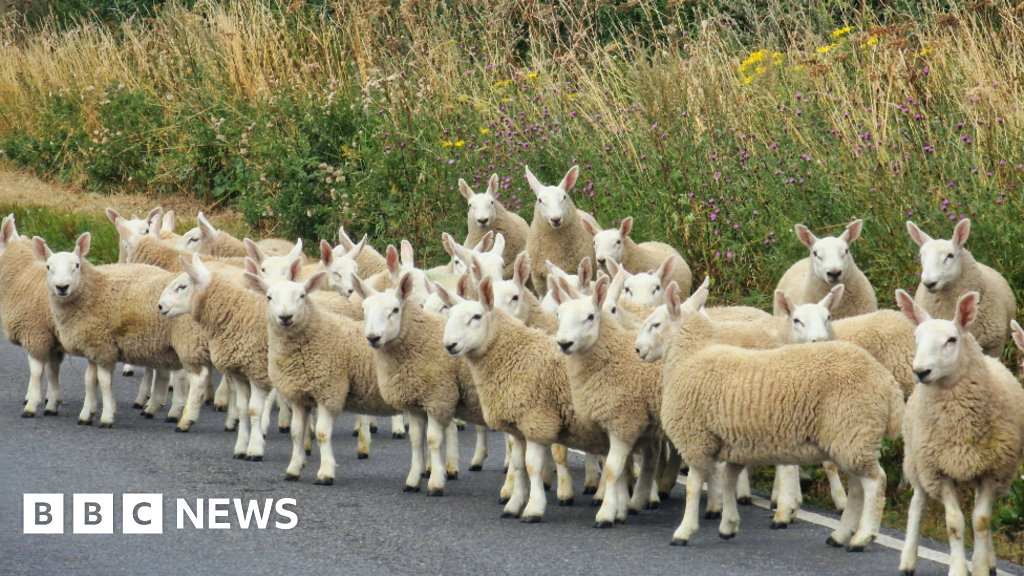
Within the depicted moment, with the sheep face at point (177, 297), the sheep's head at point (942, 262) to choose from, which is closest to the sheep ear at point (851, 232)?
the sheep's head at point (942, 262)

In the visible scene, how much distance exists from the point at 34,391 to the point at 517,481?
4455 mm

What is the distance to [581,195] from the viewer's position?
13.6 meters

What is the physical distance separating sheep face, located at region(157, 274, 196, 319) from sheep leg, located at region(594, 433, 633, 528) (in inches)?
140

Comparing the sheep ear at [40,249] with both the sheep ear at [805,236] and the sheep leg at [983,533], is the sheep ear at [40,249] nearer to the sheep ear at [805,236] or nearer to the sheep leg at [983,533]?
the sheep ear at [805,236]

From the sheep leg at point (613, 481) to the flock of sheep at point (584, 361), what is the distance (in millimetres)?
13

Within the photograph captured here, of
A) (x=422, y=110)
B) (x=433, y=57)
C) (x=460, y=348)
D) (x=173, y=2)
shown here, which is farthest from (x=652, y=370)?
(x=173, y=2)

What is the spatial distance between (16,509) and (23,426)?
253 cm

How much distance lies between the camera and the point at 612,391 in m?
7.75

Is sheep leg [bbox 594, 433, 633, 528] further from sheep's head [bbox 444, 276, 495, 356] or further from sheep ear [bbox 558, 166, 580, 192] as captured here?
sheep ear [bbox 558, 166, 580, 192]

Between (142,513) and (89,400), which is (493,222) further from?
(142,513)

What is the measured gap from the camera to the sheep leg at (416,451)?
8.49m

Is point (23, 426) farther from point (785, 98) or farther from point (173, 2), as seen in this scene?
point (173, 2)

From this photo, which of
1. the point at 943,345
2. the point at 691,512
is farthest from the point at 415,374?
the point at 943,345

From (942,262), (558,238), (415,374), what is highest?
(558,238)
